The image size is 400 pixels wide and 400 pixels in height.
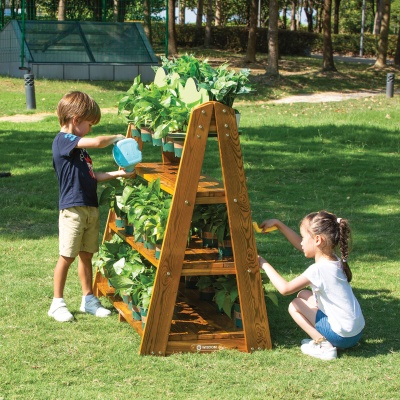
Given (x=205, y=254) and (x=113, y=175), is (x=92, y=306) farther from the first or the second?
(x=205, y=254)

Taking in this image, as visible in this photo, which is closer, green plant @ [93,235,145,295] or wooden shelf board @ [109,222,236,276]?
wooden shelf board @ [109,222,236,276]

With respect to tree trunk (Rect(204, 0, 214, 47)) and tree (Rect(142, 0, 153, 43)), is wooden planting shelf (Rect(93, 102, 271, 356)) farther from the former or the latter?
tree trunk (Rect(204, 0, 214, 47))

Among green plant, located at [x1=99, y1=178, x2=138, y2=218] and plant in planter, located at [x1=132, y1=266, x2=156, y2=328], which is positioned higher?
green plant, located at [x1=99, y1=178, x2=138, y2=218]

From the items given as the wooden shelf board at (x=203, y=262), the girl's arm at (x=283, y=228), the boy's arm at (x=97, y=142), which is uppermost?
the boy's arm at (x=97, y=142)

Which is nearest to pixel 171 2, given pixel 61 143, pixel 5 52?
pixel 5 52

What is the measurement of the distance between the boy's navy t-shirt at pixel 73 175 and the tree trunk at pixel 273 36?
71.3ft

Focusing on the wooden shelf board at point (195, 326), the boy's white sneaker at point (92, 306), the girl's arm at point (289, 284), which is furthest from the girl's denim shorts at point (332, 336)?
the boy's white sneaker at point (92, 306)

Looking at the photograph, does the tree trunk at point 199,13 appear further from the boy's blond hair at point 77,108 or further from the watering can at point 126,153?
the watering can at point 126,153

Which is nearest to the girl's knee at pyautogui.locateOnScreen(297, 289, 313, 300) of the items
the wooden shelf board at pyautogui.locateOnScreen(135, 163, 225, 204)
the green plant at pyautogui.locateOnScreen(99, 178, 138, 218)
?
the wooden shelf board at pyautogui.locateOnScreen(135, 163, 225, 204)

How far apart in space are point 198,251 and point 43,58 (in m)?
20.5

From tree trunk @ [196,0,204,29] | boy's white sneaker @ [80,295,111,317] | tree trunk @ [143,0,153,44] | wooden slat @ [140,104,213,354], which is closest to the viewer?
wooden slat @ [140,104,213,354]

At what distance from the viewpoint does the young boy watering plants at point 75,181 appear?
5051 millimetres

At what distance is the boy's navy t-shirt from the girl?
4.24 feet

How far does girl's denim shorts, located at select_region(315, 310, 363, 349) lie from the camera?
→ 4.67 m
